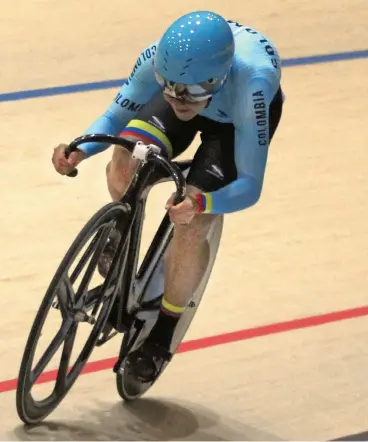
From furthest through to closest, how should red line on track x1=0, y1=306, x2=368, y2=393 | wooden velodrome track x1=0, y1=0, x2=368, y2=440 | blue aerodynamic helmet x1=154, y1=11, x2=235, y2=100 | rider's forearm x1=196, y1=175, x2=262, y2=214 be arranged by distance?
1. red line on track x1=0, y1=306, x2=368, y2=393
2. wooden velodrome track x1=0, y1=0, x2=368, y2=440
3. rider's forearm x1=196, y1=175, x2=262, y2=214
4. blue aerodynamic helmet x1=154, y1=11, x2=235, y2=100

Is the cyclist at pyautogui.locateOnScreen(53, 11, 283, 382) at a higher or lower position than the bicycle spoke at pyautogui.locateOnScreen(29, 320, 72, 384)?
higher

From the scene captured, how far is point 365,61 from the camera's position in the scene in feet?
17.8

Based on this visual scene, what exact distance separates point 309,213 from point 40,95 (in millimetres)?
1607

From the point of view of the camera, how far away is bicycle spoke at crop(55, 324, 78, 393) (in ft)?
8.34

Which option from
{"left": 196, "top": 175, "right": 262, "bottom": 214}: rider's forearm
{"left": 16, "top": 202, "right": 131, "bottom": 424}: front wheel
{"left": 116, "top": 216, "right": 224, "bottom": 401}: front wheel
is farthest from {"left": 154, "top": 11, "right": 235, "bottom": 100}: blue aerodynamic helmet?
{"left": 116, "top": 216, "right": 224, "bottom": 401}: front wheel

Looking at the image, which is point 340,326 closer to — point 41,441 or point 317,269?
point 317,269

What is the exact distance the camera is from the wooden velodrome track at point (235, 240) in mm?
2879

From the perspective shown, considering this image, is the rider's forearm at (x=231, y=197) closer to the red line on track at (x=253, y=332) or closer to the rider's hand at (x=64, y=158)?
the rider's hand at (x=64, y=158)

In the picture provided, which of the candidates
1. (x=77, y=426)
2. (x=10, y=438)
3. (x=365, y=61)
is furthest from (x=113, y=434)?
(x=365, y=61)

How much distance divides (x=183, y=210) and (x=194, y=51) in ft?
1.24

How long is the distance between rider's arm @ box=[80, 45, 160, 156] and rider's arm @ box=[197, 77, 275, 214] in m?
0.28

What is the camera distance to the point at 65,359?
2574mm

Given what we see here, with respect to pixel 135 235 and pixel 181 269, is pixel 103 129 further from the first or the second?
pixel 181 269

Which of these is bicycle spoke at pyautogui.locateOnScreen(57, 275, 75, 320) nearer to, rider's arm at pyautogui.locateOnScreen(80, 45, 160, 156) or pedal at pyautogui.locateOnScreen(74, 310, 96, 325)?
pedal at pyautogui.locateOnScreen(74, 310, 96, 325)
